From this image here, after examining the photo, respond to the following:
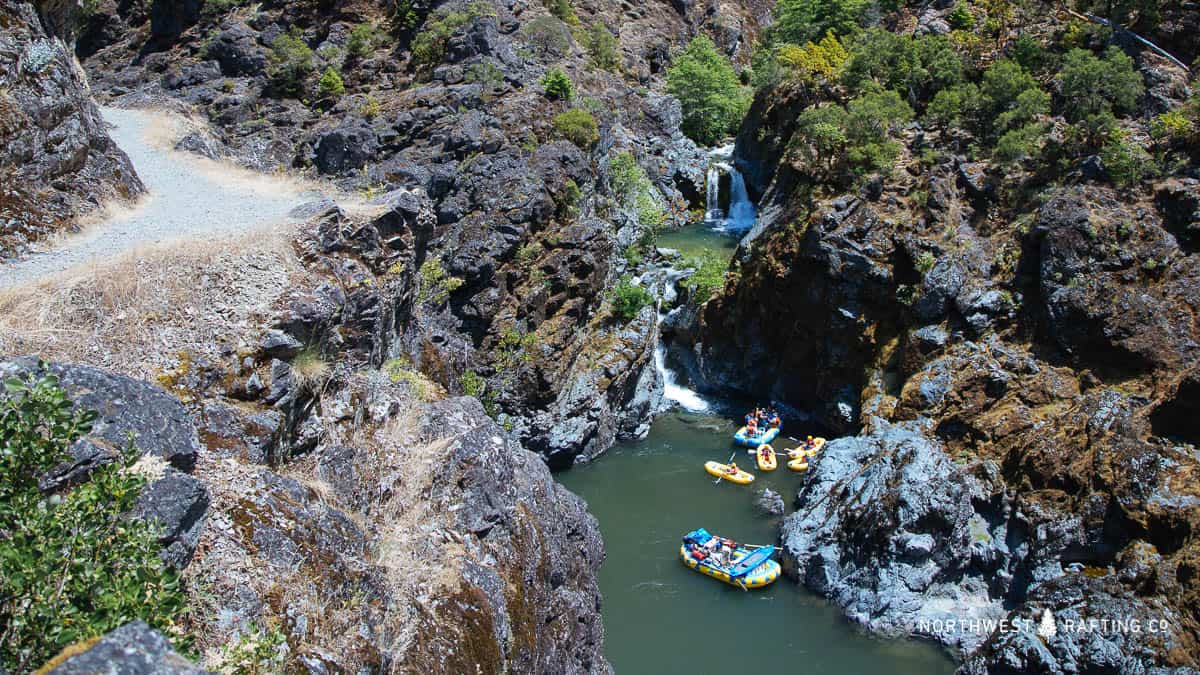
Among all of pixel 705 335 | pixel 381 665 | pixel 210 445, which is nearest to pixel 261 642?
pixel 381 665

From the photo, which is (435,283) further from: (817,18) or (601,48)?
(817,18)

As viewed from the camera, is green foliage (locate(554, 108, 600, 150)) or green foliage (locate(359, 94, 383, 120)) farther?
green foliage (locate(554, 108, 600, 150))

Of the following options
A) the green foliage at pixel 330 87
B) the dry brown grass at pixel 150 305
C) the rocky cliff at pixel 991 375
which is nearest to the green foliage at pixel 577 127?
the rocky cliff at pixel 991 375

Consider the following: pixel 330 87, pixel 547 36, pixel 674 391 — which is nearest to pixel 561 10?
pixel 547 36

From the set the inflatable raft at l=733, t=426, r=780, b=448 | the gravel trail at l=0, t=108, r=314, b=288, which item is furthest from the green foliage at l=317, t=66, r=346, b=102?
the inflatable raft at l=733, t=426, r=780, b=448

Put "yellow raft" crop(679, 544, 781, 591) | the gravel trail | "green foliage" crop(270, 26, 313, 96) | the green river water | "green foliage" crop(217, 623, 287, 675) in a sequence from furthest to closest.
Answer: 1. "green foliage" crop(270, 26, 313, 96)
2. "yellow raft" crop(679, 544, 781, 591)
3. the green river water
4. the gravel trail
5. "green foliage" crop(217, 623, 287, 675)

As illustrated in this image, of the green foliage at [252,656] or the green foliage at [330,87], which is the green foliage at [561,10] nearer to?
the green foliage at [330,87]

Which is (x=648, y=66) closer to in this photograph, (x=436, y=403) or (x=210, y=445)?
(x=436, y=403)

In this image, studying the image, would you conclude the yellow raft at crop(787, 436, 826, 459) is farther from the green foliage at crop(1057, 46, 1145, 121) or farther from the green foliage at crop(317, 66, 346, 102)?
the green foliage at crop(317, 66, 346, 102)
